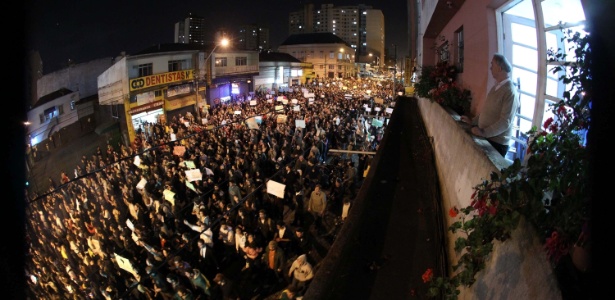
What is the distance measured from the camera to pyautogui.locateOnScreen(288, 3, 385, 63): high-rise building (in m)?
150

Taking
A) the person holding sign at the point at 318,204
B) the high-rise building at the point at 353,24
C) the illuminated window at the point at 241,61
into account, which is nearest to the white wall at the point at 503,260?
the person holding sign at the point at 318,204

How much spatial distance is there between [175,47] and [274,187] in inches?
1113

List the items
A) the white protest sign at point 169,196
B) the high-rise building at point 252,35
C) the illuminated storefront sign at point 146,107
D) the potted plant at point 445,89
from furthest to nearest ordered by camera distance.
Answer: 1. the high-rise building at point 252,35
2. the illuminated storefront sign at point 146,107
3. the white protest sign at point 169,196
4. the potted plant at point 445,89

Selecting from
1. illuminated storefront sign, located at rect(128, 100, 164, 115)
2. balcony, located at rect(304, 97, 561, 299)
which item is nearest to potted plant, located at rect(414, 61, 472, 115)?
balcony, located at rect(304, 97, 561, 299)

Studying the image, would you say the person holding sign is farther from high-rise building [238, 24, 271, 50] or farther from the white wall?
high-rise building [238, 24, 271, 50]

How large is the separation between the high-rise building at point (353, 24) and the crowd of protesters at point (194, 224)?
13596cm

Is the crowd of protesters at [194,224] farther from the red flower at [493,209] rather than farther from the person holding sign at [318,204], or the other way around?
the red flower at [493,209]

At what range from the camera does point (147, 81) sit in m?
26.2

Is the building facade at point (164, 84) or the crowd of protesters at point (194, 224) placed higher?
the building facade at point (164, 84)

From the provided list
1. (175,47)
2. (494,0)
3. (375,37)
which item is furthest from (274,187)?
(375,37)

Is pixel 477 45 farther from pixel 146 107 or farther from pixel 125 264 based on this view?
pixel 146 107

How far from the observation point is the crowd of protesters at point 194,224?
7.75m

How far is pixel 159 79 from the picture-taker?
90.0ft

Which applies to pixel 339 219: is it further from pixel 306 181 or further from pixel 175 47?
pixel 175 47
